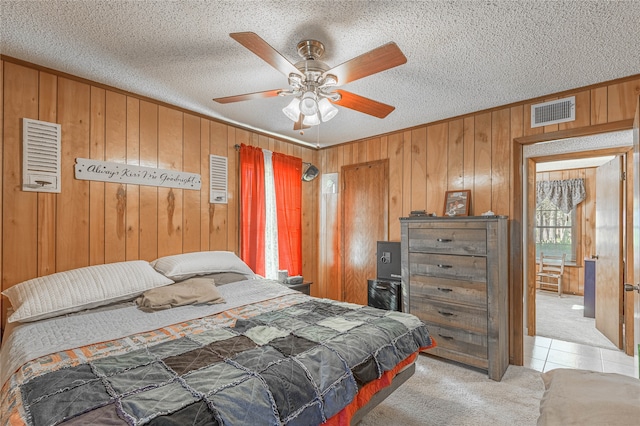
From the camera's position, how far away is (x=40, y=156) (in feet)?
7.53

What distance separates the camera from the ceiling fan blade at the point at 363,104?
2.09 meters

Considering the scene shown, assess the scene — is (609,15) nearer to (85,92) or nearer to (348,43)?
(348,43)

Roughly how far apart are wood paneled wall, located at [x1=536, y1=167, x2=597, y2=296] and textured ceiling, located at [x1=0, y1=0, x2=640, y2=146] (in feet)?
14.3

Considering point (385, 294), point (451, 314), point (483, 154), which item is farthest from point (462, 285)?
point (483, 154)

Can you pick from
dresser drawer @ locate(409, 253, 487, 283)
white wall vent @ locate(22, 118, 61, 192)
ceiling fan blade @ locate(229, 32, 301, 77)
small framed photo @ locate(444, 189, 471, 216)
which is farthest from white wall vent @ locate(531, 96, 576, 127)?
white wall vent @ locate(22, 118, 61, 192)

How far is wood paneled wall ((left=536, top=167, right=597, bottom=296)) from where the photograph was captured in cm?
579

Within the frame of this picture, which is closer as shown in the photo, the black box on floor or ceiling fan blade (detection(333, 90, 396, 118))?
ceiling fan blade (detection(333, 90, 396, 118))

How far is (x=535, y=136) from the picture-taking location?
9.45 feet

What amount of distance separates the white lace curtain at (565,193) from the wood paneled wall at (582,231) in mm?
99

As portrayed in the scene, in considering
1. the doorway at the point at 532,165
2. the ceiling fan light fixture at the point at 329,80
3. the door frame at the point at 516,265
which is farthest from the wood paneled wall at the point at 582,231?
the ceiling fan light fixture at the point at 329,80

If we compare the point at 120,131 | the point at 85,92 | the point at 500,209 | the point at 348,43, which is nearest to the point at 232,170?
the point at 120,131

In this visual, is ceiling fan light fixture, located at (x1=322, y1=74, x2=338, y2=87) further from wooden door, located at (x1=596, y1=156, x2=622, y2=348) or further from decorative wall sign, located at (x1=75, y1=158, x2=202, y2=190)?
wooden door, located at (x1=596, y1=156, x2=622, y2=348)

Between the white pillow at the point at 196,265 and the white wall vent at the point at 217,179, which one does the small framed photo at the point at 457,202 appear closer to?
the white pillow at the point at 196,265

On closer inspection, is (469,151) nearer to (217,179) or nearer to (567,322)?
(217,179)
